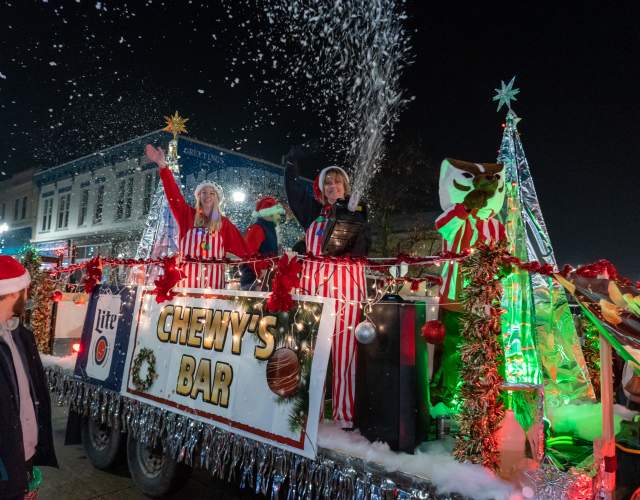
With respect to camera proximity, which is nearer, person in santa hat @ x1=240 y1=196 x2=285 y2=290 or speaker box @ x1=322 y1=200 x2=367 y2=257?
speaker box @ x1=322 y1=200 x2=367 y2=257

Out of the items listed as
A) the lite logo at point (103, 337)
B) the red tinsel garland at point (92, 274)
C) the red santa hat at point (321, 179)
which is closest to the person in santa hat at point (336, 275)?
the red santa hat at point (321, 179)

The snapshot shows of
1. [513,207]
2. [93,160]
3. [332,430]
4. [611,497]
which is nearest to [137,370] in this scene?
[332,430]

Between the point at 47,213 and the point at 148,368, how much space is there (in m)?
37.1

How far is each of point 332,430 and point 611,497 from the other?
155cm

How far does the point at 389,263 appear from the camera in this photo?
3.24m

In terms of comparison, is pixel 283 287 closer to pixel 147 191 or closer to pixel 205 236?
pixel 205 236

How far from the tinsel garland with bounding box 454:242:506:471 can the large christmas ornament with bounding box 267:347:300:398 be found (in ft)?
3.32

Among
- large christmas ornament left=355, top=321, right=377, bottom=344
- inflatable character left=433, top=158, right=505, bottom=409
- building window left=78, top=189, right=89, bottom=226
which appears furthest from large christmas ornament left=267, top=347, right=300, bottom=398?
building window left=78, top=189, right=89, bottom=226

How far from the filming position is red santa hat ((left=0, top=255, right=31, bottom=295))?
2529mm

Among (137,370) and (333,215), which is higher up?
(333,215)

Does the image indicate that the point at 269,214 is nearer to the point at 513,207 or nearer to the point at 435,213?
the point at 513,207

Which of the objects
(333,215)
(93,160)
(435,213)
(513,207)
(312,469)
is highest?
(93,160)

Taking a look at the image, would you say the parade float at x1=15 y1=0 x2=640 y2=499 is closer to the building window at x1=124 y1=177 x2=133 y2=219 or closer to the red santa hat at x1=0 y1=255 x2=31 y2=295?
the red santa hat at x1=0 y1=255 x2=31 y2=295

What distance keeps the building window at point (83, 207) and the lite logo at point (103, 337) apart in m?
30.1
